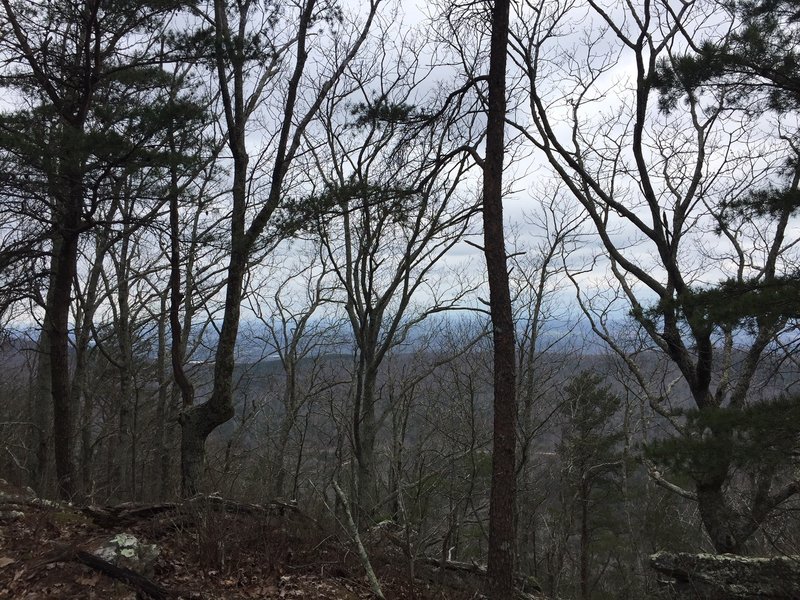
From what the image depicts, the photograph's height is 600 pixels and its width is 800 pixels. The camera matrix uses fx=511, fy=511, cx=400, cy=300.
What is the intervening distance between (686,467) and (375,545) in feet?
11.4

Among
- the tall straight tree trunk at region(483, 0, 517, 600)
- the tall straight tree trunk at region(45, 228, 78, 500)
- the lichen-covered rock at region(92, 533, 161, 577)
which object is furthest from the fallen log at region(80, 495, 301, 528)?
the tall straight tree trunk at region(45, 228, 78, 500)

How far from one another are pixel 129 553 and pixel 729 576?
19.9 feet

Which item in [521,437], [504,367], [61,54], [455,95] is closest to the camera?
[504,367]

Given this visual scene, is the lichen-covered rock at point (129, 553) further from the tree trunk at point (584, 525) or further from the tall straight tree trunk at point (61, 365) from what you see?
the tree trunk at point (584, 525)

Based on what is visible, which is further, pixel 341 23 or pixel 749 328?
pixel 341 23

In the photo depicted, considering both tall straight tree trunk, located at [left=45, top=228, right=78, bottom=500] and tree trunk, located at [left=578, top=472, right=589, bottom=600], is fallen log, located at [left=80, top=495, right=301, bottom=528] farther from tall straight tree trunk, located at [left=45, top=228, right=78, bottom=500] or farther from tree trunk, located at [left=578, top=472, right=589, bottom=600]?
tree trunk, located at [left=578, top=472, right=589, bottom=600]

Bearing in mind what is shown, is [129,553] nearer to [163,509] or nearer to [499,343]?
[163,509]

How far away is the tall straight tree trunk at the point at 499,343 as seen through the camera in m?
5.37

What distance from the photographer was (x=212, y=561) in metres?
4.59

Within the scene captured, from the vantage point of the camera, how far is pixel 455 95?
6461 mm

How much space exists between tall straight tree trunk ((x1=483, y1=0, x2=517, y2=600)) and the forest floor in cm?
51

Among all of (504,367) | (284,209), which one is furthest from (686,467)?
(284,209)

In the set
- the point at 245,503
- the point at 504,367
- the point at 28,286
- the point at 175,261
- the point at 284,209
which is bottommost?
the point at 245,503

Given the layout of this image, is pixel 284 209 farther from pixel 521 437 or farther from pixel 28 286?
pixel 521 437
